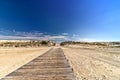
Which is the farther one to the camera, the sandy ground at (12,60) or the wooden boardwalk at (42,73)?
the sandy ground at (12,60)

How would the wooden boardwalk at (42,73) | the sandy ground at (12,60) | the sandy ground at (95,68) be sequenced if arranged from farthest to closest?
the sandy ground at (12,60) → the sandy ground at (95,68) → the wooden boardwalk at (42,73)

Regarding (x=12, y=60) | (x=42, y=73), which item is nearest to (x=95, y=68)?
(x=42, y=73)

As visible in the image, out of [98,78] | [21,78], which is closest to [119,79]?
[98,78]

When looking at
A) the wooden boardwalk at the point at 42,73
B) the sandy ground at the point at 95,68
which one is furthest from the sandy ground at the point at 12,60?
the sandy ground at the point at 95,68

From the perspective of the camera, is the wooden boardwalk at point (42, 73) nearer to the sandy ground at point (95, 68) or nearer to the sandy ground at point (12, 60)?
the sandy ground at point (95, 68)

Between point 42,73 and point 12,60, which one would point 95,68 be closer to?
point 42,73

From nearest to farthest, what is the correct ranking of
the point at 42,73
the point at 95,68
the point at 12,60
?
the point at 42,73 < the point at 95,68 < the point at 12,60

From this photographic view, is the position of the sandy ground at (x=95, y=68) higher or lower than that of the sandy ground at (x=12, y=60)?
lower

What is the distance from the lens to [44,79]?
324 inches

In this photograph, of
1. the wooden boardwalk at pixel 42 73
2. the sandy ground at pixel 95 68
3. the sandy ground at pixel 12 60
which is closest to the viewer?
the wooden boardwalk at pixel 42 73

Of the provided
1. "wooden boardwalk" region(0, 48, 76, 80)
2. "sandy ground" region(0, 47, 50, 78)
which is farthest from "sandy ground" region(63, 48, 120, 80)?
"sandy ground" region(0, 47, 50, 78)

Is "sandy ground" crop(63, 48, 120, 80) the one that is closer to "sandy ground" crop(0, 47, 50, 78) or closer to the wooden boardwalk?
the wooden boardwalk

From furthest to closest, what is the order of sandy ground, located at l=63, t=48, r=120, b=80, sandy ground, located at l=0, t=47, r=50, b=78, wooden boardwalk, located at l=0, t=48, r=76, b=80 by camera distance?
sandy ground, located at l=0, t=47, r=50, b=78
sandy ground, located at l=63, t=48, r=120, b=80
wooden boardwalk, located at l=0, t=48, r=76, b=80

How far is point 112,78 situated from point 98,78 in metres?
0.76
